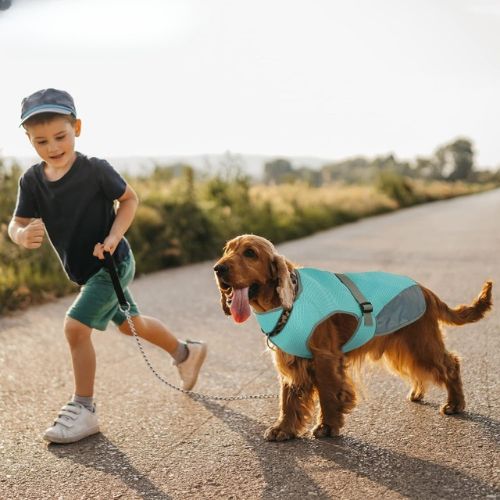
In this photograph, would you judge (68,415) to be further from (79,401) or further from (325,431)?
(325,431)

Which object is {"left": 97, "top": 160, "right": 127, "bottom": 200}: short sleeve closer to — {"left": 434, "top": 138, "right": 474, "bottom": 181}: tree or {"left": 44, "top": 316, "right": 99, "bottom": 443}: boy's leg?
{"left": 44, "top": 316, "right": 99, "bottom": 443}: boy's leg

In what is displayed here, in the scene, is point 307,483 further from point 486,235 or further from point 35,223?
point 486,235

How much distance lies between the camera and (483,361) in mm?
4977

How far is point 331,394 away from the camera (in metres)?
3.65

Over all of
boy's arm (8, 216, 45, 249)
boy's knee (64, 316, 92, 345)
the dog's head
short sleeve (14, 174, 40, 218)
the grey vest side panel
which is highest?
short sleeve (14, 174, 40, 218)

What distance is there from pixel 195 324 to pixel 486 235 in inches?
385

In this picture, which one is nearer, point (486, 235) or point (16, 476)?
point (16, 476)

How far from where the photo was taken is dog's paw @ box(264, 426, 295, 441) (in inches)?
144

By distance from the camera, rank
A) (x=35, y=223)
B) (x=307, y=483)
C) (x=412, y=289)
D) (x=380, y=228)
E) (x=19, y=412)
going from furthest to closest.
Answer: (x=380, y=228) → (x=19, y=412) → (x=412, y=289) → (x=35, y=223) → (x=307, y=483)

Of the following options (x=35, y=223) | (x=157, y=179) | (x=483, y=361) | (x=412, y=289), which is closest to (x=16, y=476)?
(x=35, y=223)

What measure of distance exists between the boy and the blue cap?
0.01 m

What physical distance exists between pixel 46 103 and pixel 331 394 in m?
2.13

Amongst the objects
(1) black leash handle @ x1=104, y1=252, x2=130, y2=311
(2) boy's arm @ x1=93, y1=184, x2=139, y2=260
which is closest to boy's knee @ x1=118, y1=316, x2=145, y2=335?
(1) black leash handle @ x1=104, y1=252, x2=130, y2=311

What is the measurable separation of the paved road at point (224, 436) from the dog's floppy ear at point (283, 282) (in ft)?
2.52
